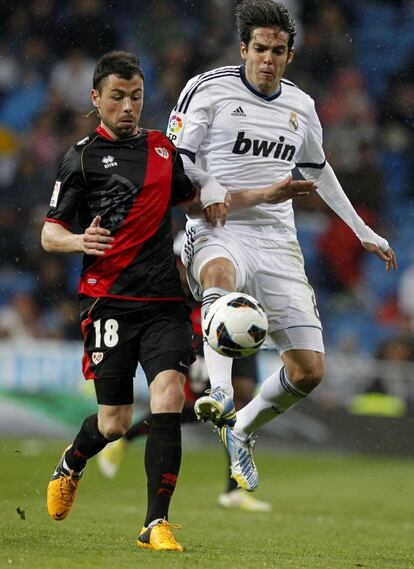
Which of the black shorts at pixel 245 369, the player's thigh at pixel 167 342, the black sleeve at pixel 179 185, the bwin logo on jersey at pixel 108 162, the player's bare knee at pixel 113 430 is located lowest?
the black shorts at pixel 245 369

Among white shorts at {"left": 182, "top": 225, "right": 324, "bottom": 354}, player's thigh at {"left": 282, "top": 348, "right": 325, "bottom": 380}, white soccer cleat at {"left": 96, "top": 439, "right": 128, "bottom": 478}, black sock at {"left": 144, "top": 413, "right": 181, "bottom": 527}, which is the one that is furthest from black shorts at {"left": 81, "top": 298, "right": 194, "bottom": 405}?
white soccer cleat at {"left": 96, "top": 439, "right": 128, "bottom": 478}

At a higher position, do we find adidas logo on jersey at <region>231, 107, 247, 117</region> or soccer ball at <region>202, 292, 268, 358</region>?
adidas logo on jersey at <region>231, 107, 247, 117</region>

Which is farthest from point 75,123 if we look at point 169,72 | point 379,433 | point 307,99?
point 307,99

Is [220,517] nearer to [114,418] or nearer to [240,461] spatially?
[240,461]

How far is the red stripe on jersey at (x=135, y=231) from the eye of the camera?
565 centimetres

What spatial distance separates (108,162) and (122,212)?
0.25m

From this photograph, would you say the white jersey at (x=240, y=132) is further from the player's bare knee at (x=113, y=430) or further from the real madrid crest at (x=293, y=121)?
the player's bare knee at (x=113, y=430)

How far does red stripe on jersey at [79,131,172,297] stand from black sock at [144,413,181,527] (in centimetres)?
69

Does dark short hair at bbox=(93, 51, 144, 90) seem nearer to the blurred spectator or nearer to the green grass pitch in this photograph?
the green grass pitch

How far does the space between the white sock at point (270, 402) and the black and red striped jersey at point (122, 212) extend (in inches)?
44.1

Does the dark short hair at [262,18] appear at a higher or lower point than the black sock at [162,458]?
higher

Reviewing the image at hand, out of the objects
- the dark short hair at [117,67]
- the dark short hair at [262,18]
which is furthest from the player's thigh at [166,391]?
the dark short hair at [262,18]

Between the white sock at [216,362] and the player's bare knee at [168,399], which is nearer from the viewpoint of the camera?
the player's bare knee at [168,399]

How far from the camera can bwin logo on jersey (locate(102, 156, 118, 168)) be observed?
18.6 feet
